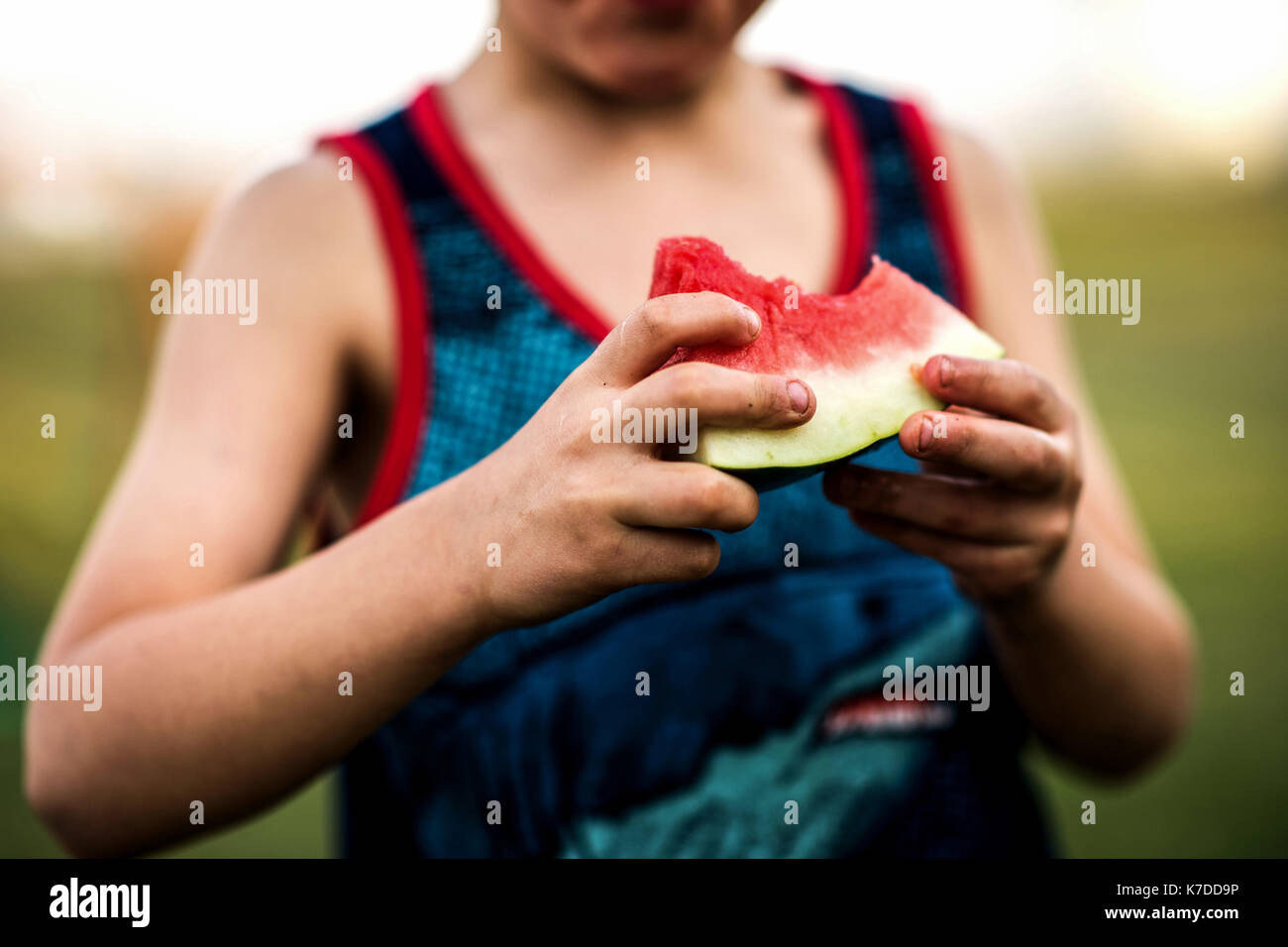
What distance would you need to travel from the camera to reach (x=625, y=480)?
812 mm

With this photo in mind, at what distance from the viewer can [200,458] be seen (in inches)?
44.7

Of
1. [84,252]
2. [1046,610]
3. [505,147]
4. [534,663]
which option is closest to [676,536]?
[534,663]

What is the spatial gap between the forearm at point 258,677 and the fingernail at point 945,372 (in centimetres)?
44

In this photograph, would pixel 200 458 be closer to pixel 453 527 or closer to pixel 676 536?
pixel 453 527

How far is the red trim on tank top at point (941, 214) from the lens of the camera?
4.61 ft

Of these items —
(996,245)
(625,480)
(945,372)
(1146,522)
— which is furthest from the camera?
(1146,522)

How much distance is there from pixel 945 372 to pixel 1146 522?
5.18 metres

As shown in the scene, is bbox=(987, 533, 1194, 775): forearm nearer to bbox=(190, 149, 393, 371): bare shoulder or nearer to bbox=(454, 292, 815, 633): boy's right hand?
bbox=(454, 292, 815, 633): boy's right hand

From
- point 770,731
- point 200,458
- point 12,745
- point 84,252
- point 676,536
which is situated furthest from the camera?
point 84,252

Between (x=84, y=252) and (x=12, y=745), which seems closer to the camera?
(x=12, y=745)

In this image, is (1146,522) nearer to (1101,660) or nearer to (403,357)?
(1101,660)

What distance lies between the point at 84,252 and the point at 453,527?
4069mm

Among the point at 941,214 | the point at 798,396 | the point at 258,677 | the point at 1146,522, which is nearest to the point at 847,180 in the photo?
the point at 941,214

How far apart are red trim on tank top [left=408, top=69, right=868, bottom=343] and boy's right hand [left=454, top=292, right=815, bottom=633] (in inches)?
14.6
